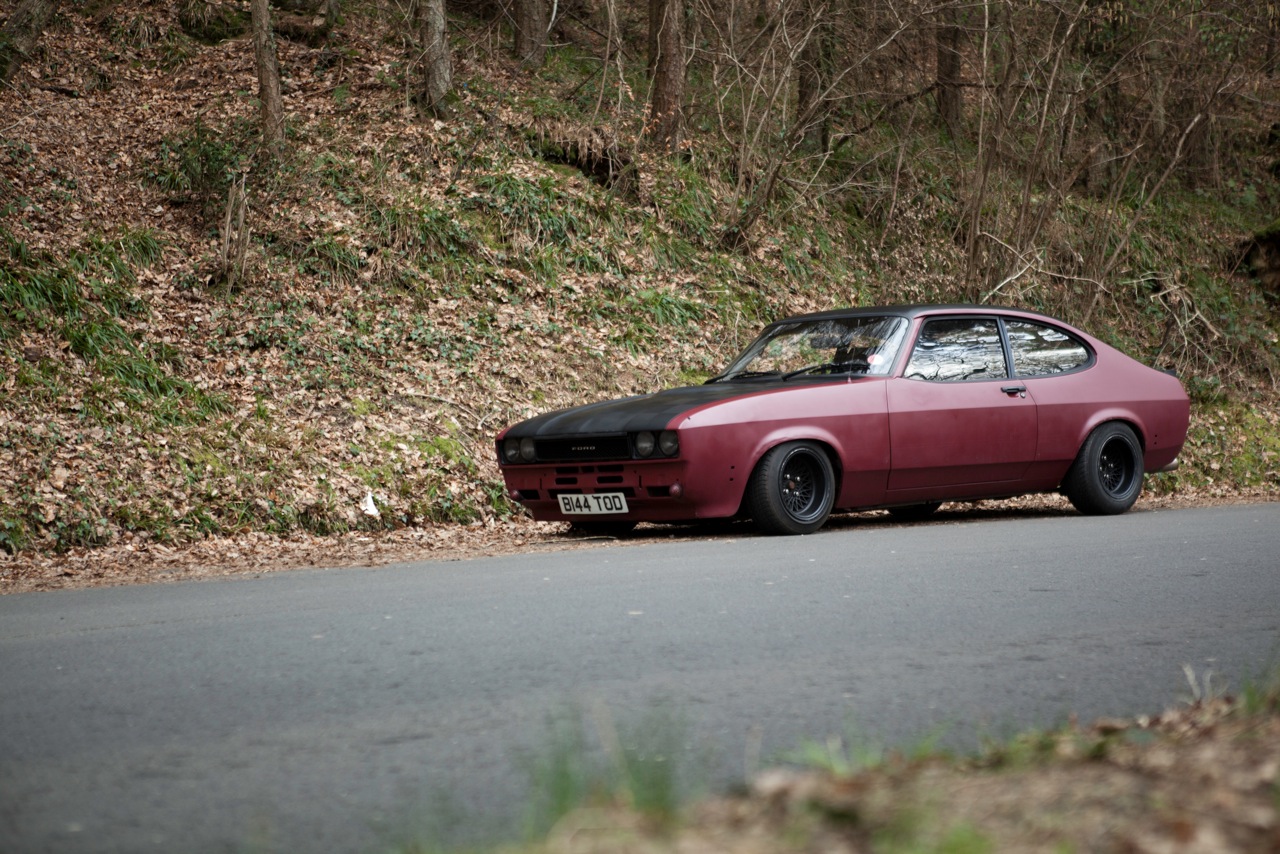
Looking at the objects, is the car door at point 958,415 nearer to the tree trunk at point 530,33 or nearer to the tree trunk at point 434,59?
the tree trunk at point 434,59

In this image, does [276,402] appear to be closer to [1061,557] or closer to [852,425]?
[852,425]

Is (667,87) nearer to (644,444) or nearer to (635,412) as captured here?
(635,412)

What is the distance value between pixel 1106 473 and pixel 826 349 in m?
2.76

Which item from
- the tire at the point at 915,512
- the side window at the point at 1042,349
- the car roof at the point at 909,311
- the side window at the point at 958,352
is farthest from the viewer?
the tire at the point at 915,512

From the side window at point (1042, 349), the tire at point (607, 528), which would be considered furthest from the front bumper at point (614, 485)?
the side window at point (1042, 349)

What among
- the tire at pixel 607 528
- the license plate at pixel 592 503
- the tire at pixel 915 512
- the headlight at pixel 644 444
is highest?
the headlight at pixel 644 444

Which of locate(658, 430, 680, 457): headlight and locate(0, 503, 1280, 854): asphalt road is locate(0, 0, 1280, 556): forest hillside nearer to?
locate(658, 430, 680, 457): headlight

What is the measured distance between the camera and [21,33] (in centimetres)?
1714

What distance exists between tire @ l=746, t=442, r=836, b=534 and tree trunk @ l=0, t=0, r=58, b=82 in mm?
12785

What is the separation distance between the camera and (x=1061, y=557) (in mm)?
7246

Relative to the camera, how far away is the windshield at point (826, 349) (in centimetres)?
939

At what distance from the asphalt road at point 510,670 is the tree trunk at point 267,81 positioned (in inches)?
374

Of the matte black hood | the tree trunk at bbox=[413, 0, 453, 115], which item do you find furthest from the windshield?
the tree trunk at bbox=[413, 0, 453, 115]

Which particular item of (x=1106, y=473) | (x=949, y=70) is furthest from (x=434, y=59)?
(x=1106, y=473)
